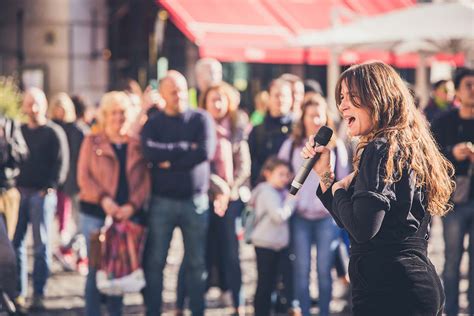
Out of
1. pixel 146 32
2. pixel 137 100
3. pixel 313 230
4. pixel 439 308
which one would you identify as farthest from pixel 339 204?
pixel 146 32

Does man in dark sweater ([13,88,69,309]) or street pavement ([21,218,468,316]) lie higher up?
man in dark sweater ([13,88,69,309])

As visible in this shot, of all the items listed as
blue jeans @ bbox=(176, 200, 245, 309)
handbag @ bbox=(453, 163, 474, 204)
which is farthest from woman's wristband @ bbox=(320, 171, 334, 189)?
blue jeans @ bbox=(176, 200, 245, 309)

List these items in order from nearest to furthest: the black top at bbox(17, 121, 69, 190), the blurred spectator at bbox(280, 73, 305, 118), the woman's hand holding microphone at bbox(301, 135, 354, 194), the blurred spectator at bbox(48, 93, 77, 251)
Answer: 1. the woman's hand holding microphone at bbox(301, 135, 354, 194)
2. the blurred spectator at bbox(280, 73, 305, 118)
3. the black top at bbox(17, 121, 69, 190)
4. the blurred spectator at bbox(48, 93, 77, 251)

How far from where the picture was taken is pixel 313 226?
771 centimetres

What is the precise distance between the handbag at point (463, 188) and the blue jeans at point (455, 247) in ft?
0.23

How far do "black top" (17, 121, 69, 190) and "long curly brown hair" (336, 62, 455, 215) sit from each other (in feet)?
17.7

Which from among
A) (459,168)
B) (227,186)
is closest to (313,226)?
(227,186)

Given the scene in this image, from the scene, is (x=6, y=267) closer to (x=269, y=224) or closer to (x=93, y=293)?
(x=93, y=293)

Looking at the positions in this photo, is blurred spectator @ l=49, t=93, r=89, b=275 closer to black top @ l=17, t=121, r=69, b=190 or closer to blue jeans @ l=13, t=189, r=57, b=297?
black top @ l=17, t=121, r=69, b=190

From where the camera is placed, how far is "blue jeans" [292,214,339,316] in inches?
302

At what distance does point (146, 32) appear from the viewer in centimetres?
2125

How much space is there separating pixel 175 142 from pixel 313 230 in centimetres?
124

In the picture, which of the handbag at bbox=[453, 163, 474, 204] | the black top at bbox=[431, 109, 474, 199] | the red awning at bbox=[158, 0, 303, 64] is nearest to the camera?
the handbag at bbox=[453, 163, 474, 204]

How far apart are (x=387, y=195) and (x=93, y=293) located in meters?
4.22
